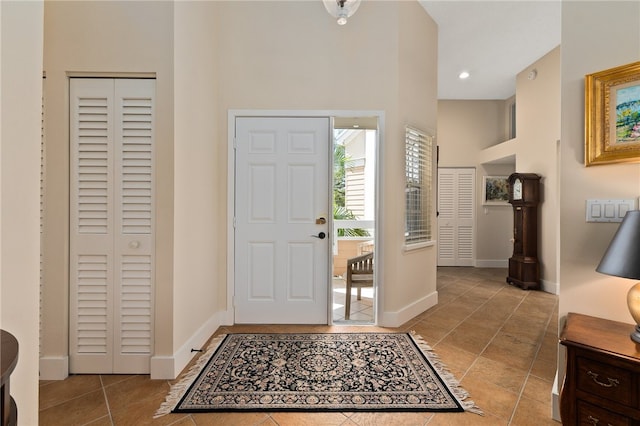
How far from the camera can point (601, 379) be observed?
1.21 m

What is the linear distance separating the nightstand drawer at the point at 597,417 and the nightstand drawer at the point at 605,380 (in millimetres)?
63

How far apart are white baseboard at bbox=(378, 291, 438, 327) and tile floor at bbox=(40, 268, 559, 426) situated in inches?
2.8

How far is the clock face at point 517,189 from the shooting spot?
4.36 m

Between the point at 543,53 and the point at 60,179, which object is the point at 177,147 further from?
the point at 543,53

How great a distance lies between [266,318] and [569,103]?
2868 millimetres

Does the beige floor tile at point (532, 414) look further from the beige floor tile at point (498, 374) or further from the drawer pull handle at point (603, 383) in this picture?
the drawer pull handle at point (603, 383)

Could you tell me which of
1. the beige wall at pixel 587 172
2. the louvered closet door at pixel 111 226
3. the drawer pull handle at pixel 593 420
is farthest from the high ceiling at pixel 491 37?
the drawer pull handle at pixel 593 420

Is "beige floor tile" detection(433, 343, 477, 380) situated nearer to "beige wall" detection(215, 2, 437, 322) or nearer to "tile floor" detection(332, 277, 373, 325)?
"beige wall" detection(215, 2, 437, 322)

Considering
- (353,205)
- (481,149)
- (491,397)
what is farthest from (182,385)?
→ (481,149)

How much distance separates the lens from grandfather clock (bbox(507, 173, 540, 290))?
13.9ft

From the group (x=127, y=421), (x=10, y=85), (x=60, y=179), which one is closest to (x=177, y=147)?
(x=60, y=179)

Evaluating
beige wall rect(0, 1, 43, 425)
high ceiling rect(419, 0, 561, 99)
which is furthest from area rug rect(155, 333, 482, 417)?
high ceiling rect(419, 0, 561, 99)

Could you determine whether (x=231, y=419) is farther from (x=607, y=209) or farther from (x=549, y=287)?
(x=549, y=287)

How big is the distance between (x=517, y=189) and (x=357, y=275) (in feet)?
10.2
